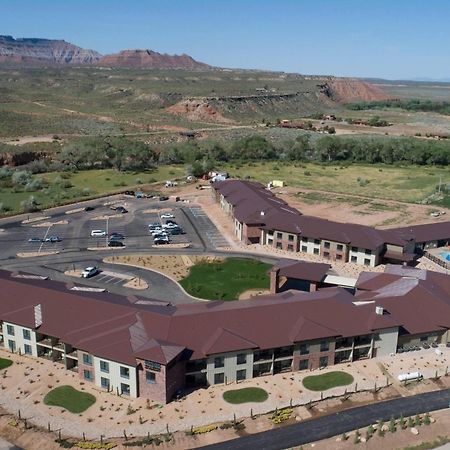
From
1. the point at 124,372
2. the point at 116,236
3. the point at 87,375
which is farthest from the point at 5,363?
the point at 116,236

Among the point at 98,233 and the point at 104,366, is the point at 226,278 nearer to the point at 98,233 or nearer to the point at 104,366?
the point at 98,233

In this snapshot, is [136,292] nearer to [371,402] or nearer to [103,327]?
[103,327]

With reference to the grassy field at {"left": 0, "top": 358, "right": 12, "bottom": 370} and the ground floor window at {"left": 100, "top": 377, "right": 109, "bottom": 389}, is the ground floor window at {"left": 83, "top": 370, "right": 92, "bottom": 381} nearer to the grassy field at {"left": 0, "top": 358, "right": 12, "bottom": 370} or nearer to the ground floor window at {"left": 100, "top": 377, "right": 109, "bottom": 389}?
the ground floor window at {"left": 100, "top": 377, "right": 109, "bottom": 389}

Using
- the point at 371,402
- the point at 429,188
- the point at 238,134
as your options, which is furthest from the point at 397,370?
the point at 238,134

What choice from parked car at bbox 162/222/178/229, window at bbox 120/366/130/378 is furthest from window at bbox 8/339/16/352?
parked car at bbox 162/222/178/229

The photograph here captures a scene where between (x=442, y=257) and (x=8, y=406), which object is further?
(x=442, y=257)
